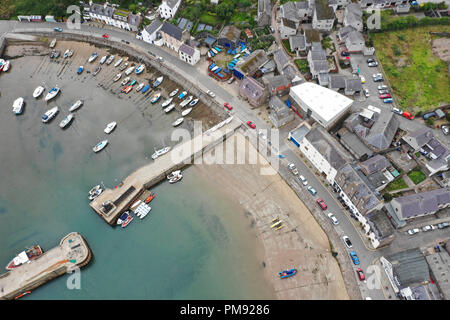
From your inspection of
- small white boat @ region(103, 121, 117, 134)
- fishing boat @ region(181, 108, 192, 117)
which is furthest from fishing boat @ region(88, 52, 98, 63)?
fishing boat @ region(181, 108, 192, 117)

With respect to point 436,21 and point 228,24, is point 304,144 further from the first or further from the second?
point 436,21

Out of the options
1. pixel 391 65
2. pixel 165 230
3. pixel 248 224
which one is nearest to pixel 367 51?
pixel 391 65

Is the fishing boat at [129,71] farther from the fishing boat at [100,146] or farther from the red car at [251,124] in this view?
the red car at [251,124]

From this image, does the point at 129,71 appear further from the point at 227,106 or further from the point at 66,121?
the point at 227,106

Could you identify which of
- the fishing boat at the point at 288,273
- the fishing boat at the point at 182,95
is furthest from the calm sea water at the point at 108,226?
the fishing boat at the point at 182,95

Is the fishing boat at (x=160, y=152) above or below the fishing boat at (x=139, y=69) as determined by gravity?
below

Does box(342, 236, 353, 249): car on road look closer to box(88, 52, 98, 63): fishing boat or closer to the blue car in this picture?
the blue car
